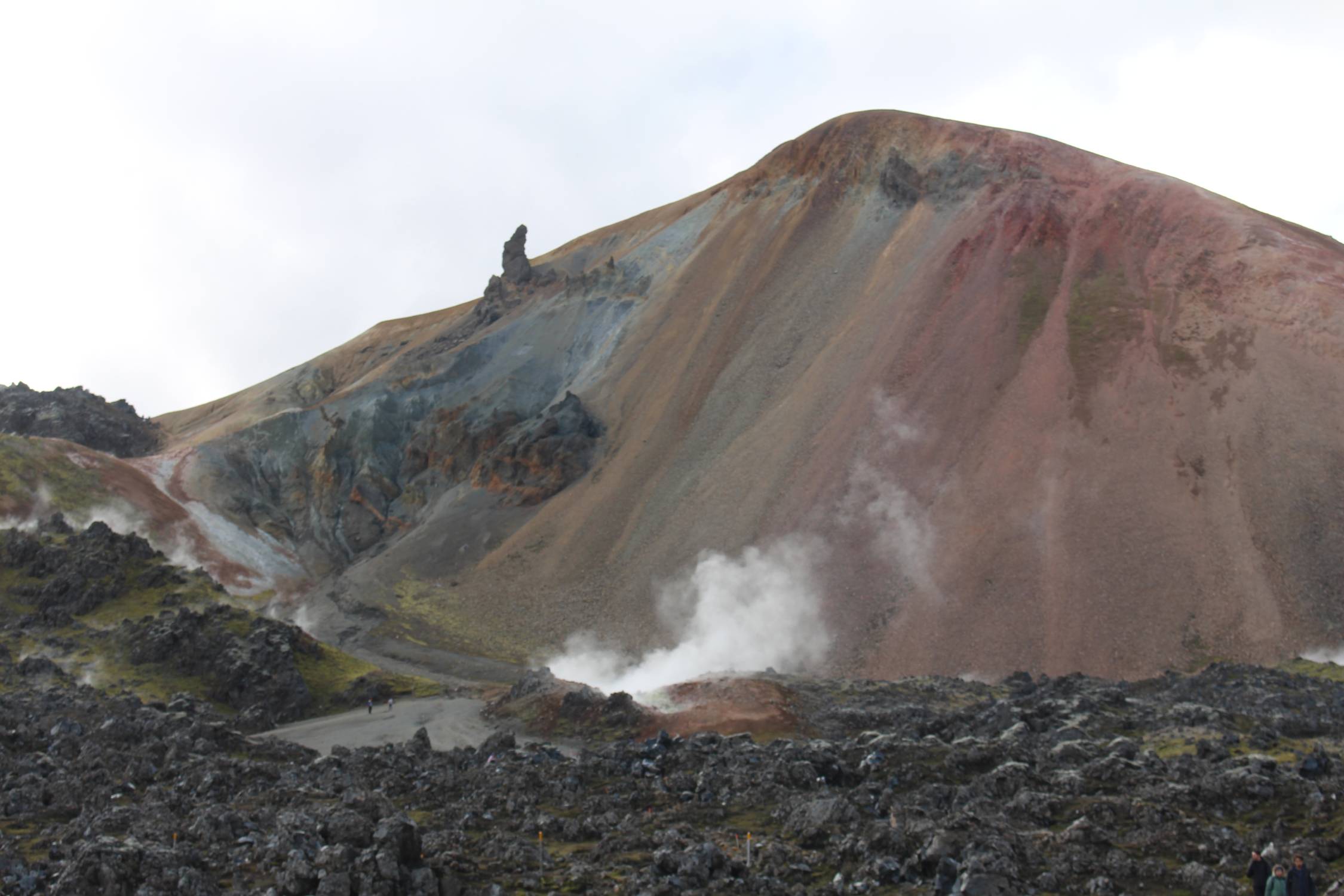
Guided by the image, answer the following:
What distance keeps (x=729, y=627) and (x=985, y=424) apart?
22723 millimetres

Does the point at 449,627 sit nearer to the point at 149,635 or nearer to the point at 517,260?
the point at 149,635

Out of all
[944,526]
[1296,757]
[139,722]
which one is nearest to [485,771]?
[139,722]

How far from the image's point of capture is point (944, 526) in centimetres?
6550

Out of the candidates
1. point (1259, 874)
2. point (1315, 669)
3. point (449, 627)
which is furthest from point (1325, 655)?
point (449, 627)

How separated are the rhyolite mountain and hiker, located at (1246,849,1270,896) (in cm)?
3758

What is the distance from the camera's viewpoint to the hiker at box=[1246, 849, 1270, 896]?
56.2 feet

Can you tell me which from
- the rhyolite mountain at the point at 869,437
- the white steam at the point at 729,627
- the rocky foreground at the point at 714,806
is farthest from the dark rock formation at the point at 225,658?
the rhyolite mountain at the point at 869,437

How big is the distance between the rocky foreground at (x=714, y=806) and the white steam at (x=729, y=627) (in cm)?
1854

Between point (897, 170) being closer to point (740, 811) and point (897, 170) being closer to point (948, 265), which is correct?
point (948, 265)

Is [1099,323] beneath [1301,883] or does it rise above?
above

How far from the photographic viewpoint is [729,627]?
6588cm

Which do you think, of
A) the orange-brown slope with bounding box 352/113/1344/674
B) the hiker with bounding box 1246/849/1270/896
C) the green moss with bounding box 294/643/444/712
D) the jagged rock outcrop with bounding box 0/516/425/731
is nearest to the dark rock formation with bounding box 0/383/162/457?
the orange-brown slope with bounding box 352/113/1344/674

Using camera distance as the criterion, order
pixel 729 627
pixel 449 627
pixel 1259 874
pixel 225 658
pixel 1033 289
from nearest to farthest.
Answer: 1. pixel 1259 874
2. pixel 225 658
3. pixel 729 627
4. pixel 449 627
5. pixel 1033 289

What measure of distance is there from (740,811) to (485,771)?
972 cm
